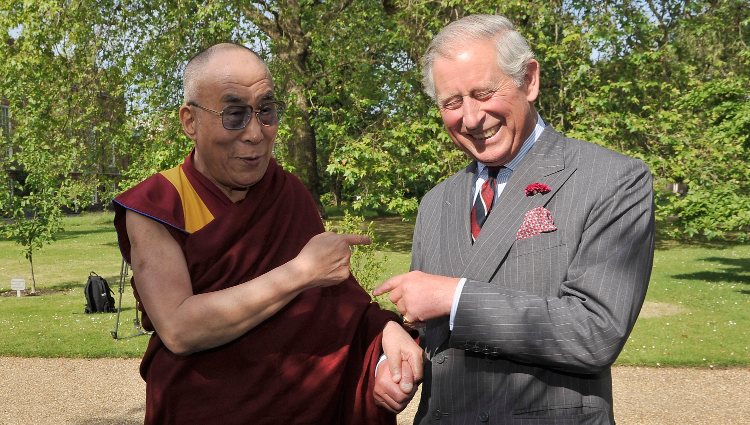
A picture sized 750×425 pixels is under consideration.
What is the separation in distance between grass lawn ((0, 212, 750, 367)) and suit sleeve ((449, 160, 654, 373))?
24.7ft

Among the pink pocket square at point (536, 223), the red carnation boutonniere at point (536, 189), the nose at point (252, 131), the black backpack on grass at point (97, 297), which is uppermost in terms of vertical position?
the nose at point (252, 131)

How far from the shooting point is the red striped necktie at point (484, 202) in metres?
2.76

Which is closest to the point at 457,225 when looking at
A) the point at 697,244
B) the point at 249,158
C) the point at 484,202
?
the point at 484,202

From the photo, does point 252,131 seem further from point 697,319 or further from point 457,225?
point 697,319

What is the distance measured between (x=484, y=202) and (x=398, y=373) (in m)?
0.72

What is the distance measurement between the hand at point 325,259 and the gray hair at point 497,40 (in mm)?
767

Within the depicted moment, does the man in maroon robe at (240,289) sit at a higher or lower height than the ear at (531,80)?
lower

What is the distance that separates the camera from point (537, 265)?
7.95 feet

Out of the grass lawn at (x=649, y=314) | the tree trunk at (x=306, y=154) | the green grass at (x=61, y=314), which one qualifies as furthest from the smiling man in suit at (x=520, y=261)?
the tree trunk at (x=306, y=154)

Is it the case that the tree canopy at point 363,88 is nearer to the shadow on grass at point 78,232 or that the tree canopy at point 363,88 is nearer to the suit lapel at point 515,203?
the suit lapel at point 515,203

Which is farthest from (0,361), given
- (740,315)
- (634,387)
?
(740,315)

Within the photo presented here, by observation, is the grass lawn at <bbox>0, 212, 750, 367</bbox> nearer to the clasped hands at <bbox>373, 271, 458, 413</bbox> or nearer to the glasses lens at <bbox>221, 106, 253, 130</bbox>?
the clasped hands at <bbox>373, 271, 458, 413</bbox>

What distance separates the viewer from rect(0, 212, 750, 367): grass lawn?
9.98 m

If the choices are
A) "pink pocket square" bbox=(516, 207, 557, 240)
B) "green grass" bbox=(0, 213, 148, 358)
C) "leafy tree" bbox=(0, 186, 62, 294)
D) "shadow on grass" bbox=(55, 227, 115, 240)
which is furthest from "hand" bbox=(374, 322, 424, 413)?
"shadow on grass" bbox=(55, 227, 115, 240)
